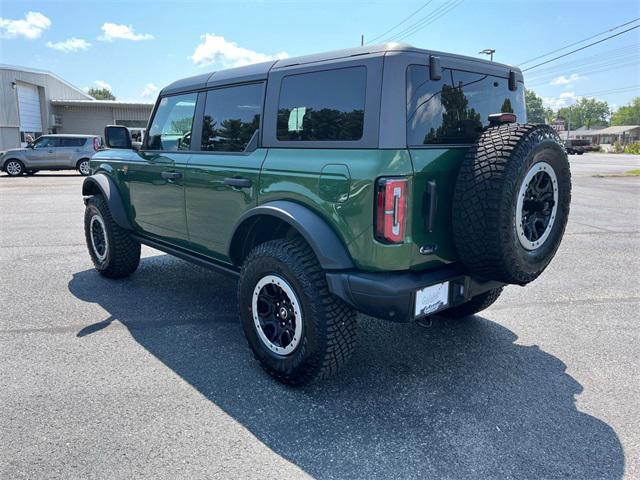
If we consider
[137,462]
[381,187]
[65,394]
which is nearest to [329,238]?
[381,187]

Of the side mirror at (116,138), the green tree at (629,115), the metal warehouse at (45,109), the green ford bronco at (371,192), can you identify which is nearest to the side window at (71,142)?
the metal warehouse at (45,109)

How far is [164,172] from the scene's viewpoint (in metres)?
4.02

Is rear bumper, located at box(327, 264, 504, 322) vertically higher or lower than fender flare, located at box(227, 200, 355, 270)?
lower

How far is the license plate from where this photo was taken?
2.59m

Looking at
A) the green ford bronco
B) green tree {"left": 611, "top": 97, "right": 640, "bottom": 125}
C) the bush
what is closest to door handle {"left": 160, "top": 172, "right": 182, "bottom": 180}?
the green ford bronco

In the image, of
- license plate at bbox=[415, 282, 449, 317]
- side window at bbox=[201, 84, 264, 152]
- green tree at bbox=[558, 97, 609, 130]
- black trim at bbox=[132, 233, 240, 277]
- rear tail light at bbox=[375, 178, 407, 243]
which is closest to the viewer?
rear tail light at bbox=[375, 178, 407, 243]

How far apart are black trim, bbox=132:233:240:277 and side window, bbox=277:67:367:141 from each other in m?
1.13

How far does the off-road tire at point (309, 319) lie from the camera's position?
2.70m

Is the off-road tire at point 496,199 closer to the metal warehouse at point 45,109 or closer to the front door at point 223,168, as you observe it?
the front door at point 223,168

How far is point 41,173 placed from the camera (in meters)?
20.8

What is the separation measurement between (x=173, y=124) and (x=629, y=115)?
517 feet

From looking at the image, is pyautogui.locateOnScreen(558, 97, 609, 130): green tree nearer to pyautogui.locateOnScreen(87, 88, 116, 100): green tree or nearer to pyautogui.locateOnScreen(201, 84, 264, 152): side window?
pyautogui.locateOnScreen(87, 88, 116, 100): green tree

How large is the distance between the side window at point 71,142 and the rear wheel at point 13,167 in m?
1.76

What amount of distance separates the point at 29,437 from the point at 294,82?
250 centimetres
